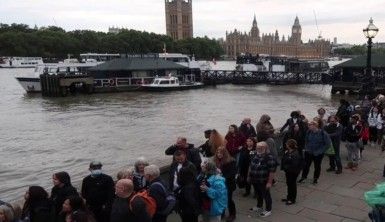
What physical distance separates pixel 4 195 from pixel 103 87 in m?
40.5

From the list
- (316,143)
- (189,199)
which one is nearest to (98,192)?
(189,199)

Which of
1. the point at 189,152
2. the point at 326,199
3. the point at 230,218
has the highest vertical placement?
the point at 189,152

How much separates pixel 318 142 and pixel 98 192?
5242 millimetres

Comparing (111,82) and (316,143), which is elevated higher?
(316,143)

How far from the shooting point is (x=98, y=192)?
6.60 m

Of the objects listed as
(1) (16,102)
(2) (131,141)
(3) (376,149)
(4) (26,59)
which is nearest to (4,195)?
(2) (131,141)

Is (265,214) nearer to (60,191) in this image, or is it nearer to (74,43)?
(60,191)

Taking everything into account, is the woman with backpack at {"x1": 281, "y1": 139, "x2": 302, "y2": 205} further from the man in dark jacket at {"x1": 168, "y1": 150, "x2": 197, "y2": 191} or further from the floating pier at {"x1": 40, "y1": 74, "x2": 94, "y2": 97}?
the floating pier at {"x1": 40, "y1": 74, "x2": 94, "y2": 97}

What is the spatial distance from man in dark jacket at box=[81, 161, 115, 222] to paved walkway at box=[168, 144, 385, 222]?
62.3 inches

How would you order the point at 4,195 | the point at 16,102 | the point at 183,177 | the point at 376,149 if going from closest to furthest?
1. the point at 183,177
2. the point at 376,149
3. the point at 4,195
4. the point at 16,102

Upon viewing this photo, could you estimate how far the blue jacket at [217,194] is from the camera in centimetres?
685

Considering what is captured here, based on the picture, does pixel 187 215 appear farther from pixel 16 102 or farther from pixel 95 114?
pixel 16 102

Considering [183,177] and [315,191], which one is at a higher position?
[183,177]

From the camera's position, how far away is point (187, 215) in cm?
681
